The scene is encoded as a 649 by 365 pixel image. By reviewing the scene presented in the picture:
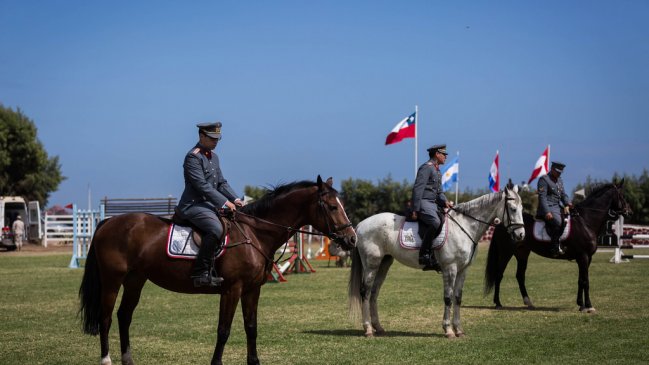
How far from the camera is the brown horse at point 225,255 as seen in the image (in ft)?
31.8

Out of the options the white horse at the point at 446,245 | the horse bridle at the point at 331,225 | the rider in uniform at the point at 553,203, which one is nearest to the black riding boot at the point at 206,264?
the horse bridle at the point at 331,225

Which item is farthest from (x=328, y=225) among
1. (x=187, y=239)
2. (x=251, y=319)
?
(x=187, y=239)

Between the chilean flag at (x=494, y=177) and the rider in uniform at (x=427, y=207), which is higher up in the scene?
the chilean flag at (x=494, y=177)

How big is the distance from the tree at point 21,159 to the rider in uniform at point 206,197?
55880mm

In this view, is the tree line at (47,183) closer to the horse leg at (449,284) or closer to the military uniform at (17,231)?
the military uniform at (17,231)

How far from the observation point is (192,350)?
11492 mm

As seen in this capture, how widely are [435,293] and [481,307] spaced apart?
2.83 m

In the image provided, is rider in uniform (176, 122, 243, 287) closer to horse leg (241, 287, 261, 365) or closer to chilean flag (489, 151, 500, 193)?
horse leg (241, 287, 261, 365)

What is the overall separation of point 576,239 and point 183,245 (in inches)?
400

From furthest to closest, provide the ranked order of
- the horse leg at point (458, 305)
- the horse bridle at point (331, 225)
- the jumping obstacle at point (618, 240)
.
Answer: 1. the jumping obstacle at point (618, 240)
2. the horse leg at point (458, 305)
3. the horse bridle at point (331, 225)

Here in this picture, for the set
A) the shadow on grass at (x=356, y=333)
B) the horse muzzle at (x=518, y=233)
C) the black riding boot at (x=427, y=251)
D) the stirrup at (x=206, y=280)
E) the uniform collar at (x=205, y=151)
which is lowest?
the shadow on grass at (x=356, y=333)

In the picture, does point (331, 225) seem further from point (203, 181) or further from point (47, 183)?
point (47, 183)

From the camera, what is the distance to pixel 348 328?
1391cm

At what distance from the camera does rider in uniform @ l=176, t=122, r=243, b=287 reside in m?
9.53
